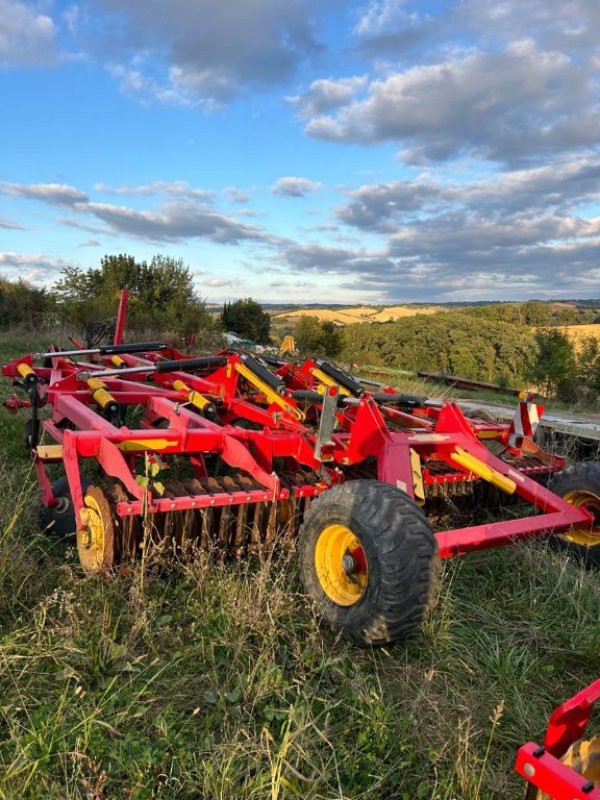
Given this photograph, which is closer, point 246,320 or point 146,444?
point 146,444

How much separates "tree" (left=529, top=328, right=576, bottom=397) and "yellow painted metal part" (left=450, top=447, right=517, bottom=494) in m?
27.6

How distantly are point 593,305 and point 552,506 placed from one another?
92210mm

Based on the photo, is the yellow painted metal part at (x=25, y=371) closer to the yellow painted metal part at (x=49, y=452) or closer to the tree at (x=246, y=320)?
the yellow painted metal part at (x=49, y=452)

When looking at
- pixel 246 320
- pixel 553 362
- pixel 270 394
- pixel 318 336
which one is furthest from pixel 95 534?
pixel 553 362

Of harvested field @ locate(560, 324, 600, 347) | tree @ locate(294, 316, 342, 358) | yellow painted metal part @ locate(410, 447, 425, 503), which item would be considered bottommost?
yellow painted metal part @ locate(410, 447, 425, 503)

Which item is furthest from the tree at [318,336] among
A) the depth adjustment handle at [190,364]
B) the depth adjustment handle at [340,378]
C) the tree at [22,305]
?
the depth adjustment handle at [340,378]

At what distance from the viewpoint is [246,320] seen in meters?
24.2

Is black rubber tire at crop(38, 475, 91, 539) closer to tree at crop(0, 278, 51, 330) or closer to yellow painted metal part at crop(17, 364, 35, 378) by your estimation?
yellow painted metal part at crop(17, 364, 35, 378)

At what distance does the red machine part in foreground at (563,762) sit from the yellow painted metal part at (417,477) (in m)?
1.71

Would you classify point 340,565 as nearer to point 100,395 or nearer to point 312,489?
point 312,489

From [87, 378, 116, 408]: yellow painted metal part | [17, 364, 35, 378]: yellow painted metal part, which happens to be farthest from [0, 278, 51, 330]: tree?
[87, 378, 116, 408]: yellow painted metal part

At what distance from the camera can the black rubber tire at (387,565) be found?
2672mm

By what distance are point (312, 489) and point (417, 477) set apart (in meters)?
0.69

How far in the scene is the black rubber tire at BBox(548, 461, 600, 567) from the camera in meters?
4.02
